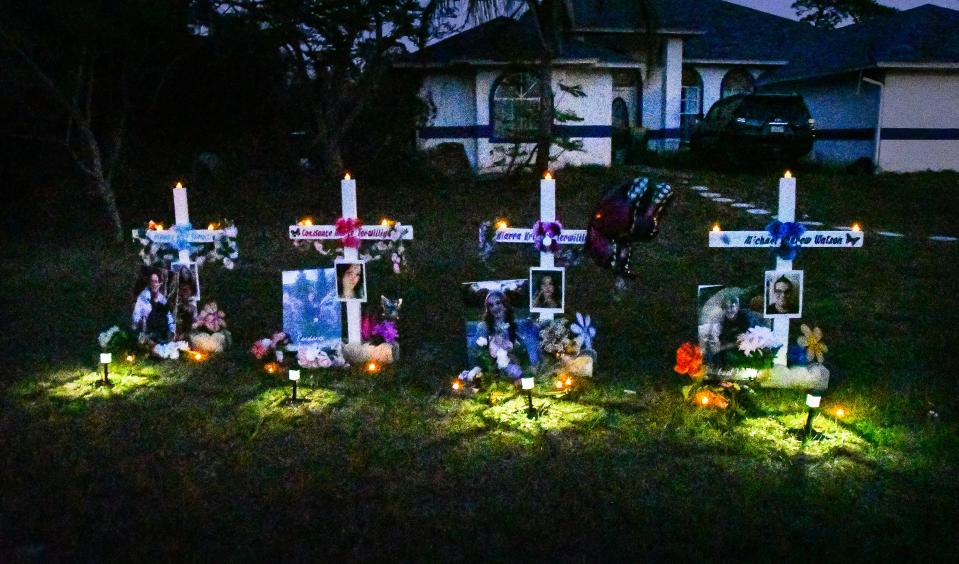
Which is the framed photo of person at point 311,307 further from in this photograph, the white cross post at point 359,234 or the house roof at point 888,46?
the house roof at point 888,46

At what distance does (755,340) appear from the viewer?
19.6ft

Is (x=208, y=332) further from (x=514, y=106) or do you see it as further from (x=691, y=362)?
(x=514, y=106)

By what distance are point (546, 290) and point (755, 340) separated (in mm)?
1525

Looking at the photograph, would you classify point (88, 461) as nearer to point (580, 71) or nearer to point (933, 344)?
point (933, 344)

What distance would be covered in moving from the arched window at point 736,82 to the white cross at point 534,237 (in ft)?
64.6

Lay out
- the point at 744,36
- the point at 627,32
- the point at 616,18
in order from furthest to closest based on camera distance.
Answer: the point at 744,36, the point at 616,18, the point at 627,32

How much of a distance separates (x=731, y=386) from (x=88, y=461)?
401 centimetres

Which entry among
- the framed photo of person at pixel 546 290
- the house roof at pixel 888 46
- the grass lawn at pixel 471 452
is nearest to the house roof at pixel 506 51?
the house roof at pixel 888 46

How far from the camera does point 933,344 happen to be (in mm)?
7277

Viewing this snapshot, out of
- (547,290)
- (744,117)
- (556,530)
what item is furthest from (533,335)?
(744,117)

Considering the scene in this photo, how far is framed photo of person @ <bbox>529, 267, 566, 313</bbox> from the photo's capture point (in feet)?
21.2

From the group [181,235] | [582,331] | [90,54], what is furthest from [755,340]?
[90,54]

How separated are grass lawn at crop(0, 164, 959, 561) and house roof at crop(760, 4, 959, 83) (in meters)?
11.0

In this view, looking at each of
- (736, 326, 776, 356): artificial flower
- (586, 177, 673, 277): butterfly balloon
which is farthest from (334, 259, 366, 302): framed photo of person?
(736, 326, 776, 356): artificial flower
